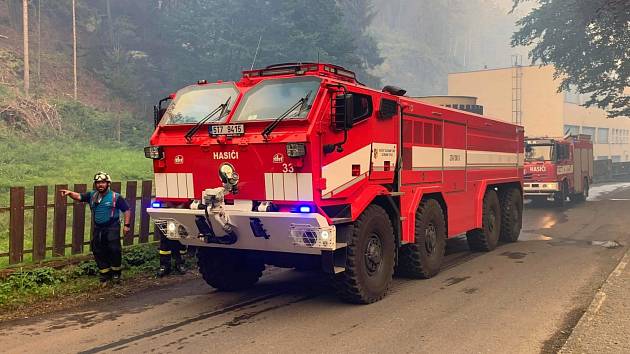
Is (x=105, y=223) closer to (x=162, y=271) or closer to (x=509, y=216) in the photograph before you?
(x=162, y=271)

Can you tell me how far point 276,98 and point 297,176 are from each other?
43.7 inches

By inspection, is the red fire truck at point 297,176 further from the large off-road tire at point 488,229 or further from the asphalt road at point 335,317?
the large off-road tire at point 488,229

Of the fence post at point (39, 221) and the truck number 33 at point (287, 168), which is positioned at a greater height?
the truck number 33 at point (287, 168)

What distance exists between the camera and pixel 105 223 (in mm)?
7523

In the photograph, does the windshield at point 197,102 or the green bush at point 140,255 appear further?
the green bush at point 140,255

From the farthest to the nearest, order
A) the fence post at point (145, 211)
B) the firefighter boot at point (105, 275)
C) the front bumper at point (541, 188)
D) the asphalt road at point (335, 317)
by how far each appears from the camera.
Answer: the front bumper at point (541, 188) < the fence post at point (145, 211) < the firefighter boot at point (105, 275) < the asphalt road at point (335, 317)

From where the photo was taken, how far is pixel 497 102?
59.6 m

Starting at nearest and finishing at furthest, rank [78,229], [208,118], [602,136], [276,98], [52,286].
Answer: [276,98]
[208,118]
[52,286]
[78,229]
[602,136]

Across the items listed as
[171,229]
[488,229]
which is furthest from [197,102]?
[488,229]

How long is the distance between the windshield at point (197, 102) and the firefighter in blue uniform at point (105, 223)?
1534 millimetres

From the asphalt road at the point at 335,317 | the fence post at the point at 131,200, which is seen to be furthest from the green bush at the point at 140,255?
the asphalt road at the point at 335,317

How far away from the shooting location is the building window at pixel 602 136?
217 ft

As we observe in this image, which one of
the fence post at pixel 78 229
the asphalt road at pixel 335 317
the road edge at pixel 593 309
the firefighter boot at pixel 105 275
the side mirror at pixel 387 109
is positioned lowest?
the asphalt road at pixel 335 317

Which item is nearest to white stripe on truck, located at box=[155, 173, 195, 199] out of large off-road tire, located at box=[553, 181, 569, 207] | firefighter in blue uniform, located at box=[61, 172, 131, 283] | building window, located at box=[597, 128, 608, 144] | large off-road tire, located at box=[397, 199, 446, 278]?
firefighter in blue uniform, located at box=[61, 172, 131, 283]
